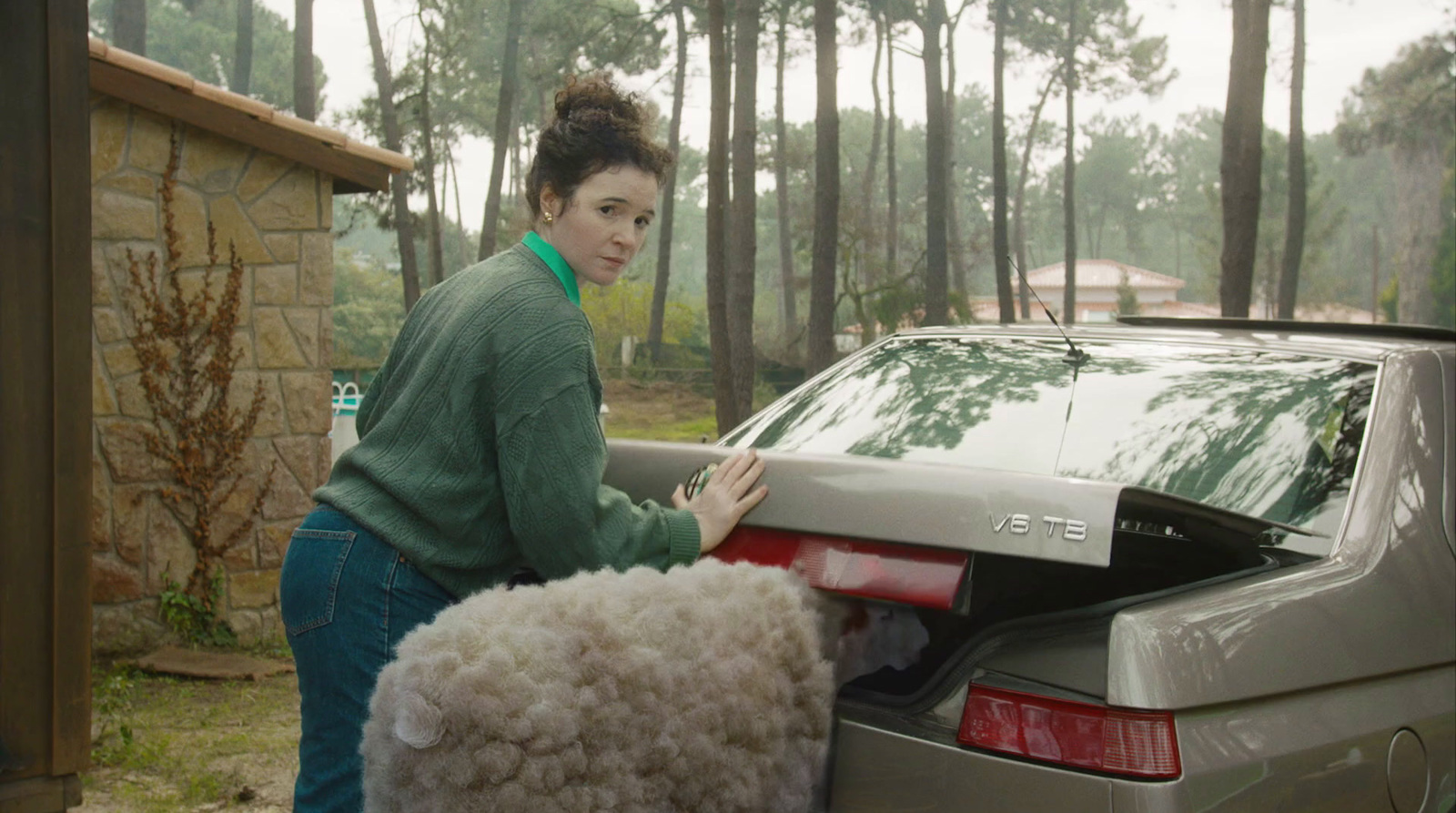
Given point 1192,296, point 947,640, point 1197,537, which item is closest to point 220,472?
point 947,640

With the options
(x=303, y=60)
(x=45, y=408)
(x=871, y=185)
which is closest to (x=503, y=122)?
(x=303, y=60)

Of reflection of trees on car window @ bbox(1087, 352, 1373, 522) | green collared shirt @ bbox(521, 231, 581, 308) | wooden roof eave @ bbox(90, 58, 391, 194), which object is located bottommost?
reflection of trees on car window @ bbox(1087, 352, 1373, 522)

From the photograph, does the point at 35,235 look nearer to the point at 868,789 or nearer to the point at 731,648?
the point at 731,648

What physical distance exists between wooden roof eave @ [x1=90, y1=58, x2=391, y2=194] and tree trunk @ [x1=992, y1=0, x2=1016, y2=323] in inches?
802

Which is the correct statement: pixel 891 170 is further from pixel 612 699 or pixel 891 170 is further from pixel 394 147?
pixel 612 699

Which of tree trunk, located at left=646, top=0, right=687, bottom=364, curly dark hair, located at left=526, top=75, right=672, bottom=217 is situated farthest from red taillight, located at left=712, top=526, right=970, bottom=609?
tree trunk, located at left=646, top=0, right=687, bottom=364

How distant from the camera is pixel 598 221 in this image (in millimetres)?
2344

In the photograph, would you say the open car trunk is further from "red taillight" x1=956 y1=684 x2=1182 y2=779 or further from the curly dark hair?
the curly dark hair

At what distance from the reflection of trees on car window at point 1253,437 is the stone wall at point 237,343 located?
17.4 ft

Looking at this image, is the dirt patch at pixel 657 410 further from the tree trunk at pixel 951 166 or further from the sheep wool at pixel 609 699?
the sheep wool at pixel 609 699

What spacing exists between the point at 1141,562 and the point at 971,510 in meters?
0.76

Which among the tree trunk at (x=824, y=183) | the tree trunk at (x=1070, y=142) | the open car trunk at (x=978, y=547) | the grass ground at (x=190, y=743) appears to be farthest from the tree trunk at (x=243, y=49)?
the open car trunk at (x=978, y=547)

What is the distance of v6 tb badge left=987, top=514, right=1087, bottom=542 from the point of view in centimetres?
195

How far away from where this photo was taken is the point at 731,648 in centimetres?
198
